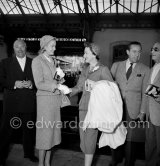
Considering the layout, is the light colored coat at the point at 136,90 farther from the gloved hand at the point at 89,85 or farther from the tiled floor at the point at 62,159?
the tiled floor at the point at 62,159

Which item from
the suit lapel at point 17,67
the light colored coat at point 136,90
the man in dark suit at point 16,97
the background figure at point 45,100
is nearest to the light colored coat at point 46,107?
the background figure at point 45,100

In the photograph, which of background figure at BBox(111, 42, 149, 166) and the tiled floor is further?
the tiled floor

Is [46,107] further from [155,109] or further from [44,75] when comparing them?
[155,109]

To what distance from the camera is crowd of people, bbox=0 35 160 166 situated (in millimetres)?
2334

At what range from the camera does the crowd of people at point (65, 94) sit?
7.66 feet

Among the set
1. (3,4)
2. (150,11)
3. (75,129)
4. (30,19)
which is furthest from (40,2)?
(75,129)

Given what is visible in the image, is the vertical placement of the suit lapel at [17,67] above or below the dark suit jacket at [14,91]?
above

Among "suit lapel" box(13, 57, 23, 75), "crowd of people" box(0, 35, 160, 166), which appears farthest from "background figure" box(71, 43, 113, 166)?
"suit lapel" box(13, 57, 23, 75)

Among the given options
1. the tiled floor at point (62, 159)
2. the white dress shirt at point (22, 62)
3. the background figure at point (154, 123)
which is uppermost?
the white dress shirt at point (22, 62)

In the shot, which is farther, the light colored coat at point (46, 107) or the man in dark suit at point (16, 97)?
the man in dark suit at point (16, 97)

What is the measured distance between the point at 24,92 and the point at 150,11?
30.4ft

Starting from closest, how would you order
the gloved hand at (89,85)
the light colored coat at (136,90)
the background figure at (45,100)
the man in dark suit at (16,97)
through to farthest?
the gloved hand at (89,85), the background figure at (45,100), the light colored coat at (136,90), the man in dark suit at (16,97)

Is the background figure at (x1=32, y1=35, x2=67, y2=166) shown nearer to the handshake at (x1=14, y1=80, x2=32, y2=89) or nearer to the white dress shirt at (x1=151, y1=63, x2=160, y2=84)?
the handshake at (x1=14, y1=80, x2=32, y2=89)

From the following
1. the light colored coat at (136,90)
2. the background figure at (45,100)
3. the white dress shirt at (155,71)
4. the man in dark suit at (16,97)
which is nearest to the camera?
the background figure at (45,100)
